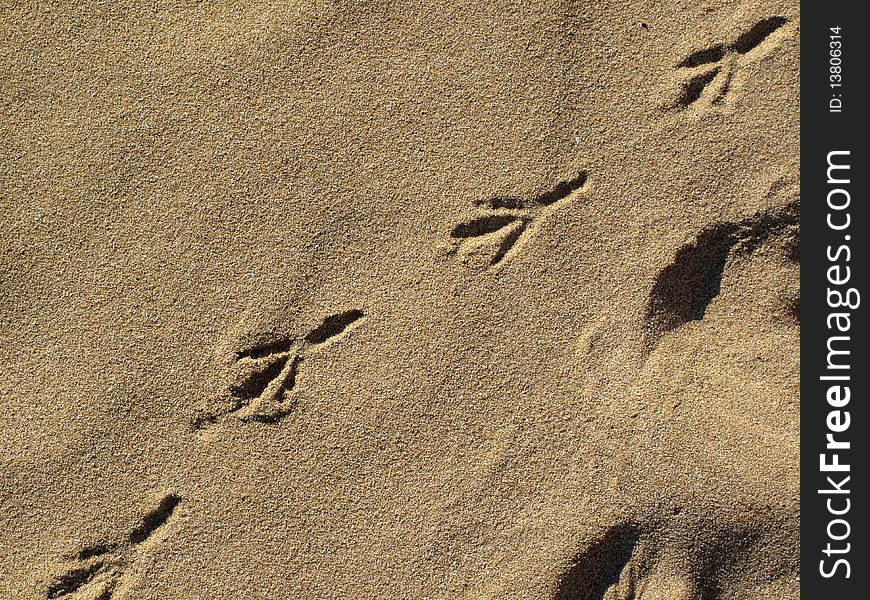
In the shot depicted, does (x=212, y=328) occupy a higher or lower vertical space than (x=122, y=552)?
higher

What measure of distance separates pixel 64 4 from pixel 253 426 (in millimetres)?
1131

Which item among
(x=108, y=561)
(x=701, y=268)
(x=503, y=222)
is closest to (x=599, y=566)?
(x=701, y=268)

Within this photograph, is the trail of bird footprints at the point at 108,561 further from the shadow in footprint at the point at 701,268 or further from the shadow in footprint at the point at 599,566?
the shadow in footprint at the point at 701,268

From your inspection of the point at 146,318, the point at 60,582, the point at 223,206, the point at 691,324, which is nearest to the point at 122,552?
the point at 60,582

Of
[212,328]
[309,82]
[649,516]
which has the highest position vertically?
[309,82]

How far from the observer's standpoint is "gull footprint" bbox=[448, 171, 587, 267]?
144 centimetres

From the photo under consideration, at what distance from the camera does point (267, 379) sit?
1.45 m

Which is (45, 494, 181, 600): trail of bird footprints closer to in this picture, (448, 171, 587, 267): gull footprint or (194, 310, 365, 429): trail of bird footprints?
(194, 310, 365, 429): trail of bird footprints

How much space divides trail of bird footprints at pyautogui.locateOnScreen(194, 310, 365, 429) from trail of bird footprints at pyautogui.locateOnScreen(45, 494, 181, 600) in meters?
0.25

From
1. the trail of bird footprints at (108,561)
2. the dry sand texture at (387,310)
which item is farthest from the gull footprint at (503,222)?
the trail of bird footprints at (108,561)

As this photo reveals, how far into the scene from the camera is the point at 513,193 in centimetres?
144

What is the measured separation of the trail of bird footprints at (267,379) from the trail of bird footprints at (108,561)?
0.25m

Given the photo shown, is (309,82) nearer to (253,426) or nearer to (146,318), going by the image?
(146,318)

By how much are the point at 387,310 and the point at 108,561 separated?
3.01ft
